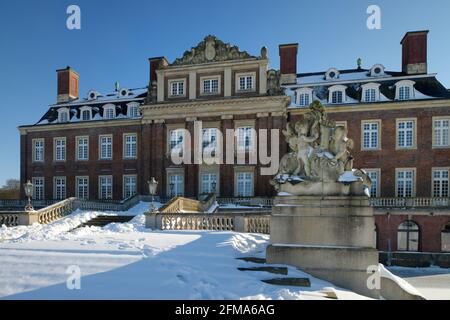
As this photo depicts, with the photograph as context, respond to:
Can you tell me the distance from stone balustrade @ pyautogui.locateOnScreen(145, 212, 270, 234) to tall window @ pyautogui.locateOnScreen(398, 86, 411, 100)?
18219 mm

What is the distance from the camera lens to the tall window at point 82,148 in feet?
103

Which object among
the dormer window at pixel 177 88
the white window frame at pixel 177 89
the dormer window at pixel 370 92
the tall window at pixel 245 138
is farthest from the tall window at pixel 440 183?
the dormer window at pixel 177 88

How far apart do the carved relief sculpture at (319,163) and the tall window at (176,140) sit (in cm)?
2006

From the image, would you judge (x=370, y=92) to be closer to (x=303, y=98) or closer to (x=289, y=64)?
(x=303, y=98)

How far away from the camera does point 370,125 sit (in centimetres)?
2603

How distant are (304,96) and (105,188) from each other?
1976cm

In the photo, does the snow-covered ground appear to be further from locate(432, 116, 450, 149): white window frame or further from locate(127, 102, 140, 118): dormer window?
locate(127, 102, 140, 118): dormer window

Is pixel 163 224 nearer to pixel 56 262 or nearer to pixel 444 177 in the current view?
pixel 56 262

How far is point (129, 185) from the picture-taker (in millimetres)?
29891

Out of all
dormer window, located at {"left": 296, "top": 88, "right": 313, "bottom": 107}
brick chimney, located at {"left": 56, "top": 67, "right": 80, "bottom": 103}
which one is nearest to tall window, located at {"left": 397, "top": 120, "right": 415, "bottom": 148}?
dormer window, located at {"left": 296, "top": 88, "right": 313, "bottom": 107}

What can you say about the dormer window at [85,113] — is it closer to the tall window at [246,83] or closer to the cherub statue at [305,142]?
the tall window at [246,83]
